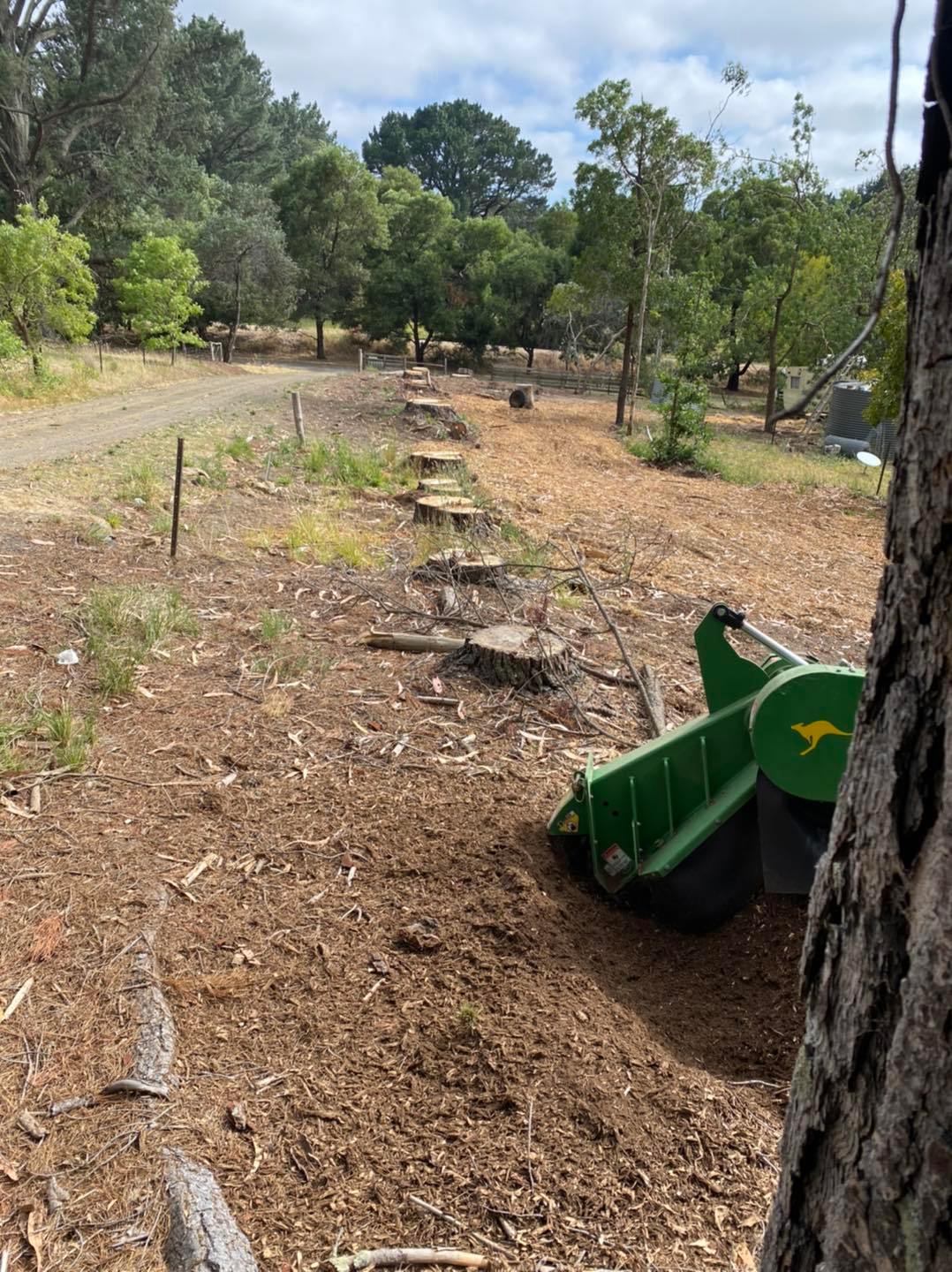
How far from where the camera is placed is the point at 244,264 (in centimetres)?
4156

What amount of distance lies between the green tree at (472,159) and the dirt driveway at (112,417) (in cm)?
5707

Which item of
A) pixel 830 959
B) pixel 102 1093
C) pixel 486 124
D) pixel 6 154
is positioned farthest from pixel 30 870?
pixel 486 124

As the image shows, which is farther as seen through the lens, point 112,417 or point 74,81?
point 74,81

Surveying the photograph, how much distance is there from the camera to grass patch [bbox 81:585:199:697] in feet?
17.4

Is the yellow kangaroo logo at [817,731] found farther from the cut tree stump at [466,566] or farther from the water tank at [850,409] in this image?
the water tank at [850,409]

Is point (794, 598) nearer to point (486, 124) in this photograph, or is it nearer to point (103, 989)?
point (103, 989)

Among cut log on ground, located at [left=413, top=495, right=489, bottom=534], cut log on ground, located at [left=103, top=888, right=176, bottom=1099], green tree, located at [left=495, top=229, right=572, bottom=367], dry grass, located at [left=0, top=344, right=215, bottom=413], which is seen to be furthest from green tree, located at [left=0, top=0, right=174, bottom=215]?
cut log on ground, located at [left=103, top=888, right=176, bottom=1099]

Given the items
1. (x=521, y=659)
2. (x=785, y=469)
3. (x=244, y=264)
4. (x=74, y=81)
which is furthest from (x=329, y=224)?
(x=521, y=659)

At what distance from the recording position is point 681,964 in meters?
3.20

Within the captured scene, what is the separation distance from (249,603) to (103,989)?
4.21 metres

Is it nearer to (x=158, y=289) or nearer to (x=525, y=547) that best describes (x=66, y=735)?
(x=525, y=547)

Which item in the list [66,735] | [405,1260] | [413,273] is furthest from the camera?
[413,273]

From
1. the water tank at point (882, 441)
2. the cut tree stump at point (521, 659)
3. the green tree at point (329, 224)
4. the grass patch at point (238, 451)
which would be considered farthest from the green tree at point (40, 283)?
the green tree at point (329, 224)

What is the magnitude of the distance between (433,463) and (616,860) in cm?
1039
